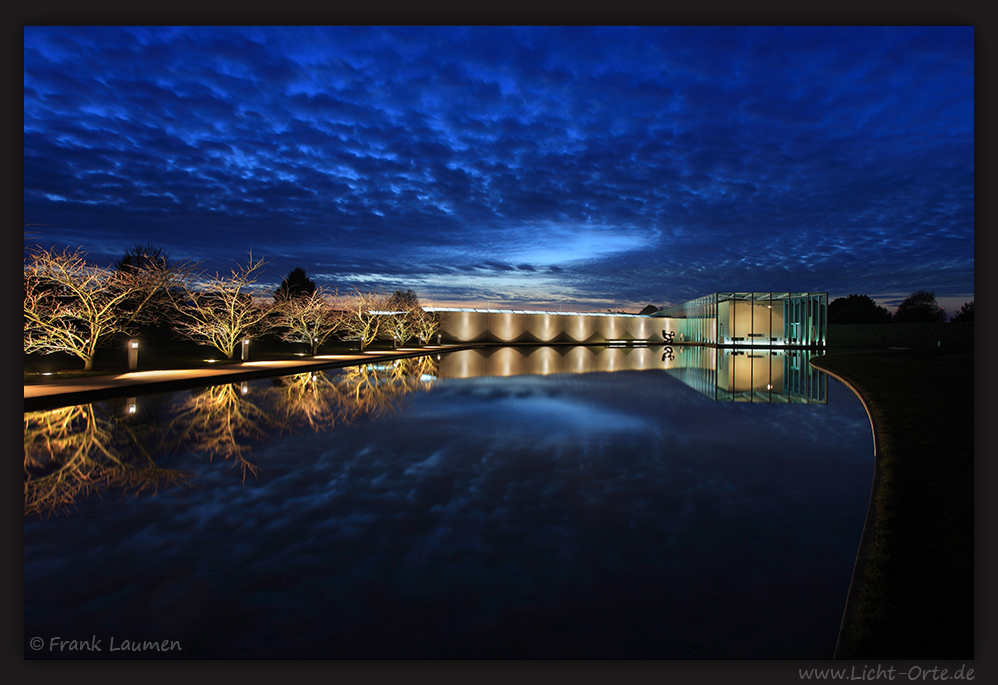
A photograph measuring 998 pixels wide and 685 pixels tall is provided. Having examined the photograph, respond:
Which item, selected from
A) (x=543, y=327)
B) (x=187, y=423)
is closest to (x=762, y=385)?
(x=187, y=423)

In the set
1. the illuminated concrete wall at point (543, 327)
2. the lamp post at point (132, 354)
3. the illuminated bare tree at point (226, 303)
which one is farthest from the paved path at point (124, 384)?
the illuminated concrete wall at point (543, 327)

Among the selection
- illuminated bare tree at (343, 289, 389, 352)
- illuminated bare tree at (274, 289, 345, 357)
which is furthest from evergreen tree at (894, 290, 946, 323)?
illuminated bare tree at (274, 289, 345, 357)

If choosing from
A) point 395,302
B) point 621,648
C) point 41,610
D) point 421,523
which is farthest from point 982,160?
point 395,302

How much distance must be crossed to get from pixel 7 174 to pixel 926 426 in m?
9.52

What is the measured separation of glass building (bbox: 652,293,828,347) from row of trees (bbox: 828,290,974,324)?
1601 cm

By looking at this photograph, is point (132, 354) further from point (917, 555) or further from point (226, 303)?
point (917, 555)

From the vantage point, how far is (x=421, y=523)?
336 centimetres

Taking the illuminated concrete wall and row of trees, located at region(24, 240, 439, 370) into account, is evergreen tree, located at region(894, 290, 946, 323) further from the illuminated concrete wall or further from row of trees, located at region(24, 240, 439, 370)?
row of trees, located at region(24, 240, 439, 370)

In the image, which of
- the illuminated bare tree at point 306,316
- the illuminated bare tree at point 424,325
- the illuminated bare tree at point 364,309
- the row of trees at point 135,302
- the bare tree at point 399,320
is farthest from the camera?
the illuminated bare tree at point 424,325

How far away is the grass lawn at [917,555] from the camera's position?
82.0 inches

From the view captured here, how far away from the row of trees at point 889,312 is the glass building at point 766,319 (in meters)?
16.0

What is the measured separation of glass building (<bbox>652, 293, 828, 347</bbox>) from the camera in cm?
3656

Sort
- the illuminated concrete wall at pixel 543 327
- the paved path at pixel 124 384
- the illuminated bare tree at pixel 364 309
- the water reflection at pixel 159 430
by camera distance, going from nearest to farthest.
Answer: the water reflection at pixel 159 430 → the paved path at pixel 124 384 → the illuminated bare tree at pixel 364 309 → the illuminated concrete wall at pixel 543 327

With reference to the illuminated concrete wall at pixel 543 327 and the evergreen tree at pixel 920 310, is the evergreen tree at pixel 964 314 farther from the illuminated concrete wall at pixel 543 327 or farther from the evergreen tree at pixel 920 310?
the illuminated concrete wall at pixel 543 327
